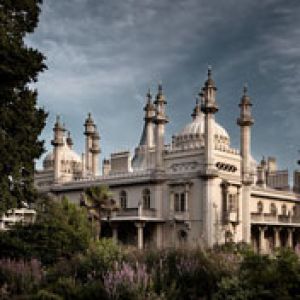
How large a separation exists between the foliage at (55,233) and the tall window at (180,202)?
38.2ft

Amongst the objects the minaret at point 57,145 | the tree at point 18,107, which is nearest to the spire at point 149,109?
the minaret at point 57,145

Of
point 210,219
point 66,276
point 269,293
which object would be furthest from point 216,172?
point 269,293

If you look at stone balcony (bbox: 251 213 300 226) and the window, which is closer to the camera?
the window

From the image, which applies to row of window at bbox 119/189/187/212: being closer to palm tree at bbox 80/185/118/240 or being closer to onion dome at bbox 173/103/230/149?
onion dome at bbox 173/103/230/149

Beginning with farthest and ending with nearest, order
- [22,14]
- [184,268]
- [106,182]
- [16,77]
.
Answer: [106,182], [22,14], [16,77], [184,268]

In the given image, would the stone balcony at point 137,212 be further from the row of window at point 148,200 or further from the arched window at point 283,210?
the arched window at point 283,210

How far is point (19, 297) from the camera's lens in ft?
47.0

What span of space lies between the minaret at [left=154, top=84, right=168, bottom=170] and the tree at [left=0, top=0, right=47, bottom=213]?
879 inches

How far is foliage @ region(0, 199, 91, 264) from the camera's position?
28.8 meters

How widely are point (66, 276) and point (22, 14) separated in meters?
11.3

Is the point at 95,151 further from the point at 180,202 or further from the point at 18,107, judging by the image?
the point at 18,107

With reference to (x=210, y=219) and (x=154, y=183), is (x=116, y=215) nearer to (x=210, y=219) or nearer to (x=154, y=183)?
(x=154, y=183)

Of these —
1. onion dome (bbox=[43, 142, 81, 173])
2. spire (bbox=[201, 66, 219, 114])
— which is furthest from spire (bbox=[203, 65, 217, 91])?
onion dome (bbox=[43, 142, 81, 173])

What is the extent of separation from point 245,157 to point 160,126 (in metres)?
7.22
